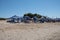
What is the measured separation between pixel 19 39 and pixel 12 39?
52 centimetres

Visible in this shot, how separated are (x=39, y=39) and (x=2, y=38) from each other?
112 inches

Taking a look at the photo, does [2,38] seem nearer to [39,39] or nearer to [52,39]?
[39,39]

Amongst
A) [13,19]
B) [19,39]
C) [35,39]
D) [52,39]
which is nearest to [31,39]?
[35,39]

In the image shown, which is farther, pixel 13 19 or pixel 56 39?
pixel 13 19

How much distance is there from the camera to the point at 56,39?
999 centimetres

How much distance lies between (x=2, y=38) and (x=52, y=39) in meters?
3.85

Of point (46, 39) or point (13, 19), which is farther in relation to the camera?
point (13, 19)

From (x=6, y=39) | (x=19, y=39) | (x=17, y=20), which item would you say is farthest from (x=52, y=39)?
(x=17, y=20)

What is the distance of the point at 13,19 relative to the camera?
31.1 meters

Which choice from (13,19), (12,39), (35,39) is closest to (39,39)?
(35,39)

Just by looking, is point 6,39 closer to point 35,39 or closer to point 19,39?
point 19,39

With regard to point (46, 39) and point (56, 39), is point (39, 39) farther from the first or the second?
point (56, 39)

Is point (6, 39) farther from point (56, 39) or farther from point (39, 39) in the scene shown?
point (56, 39)

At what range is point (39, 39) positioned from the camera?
9.93 meters
